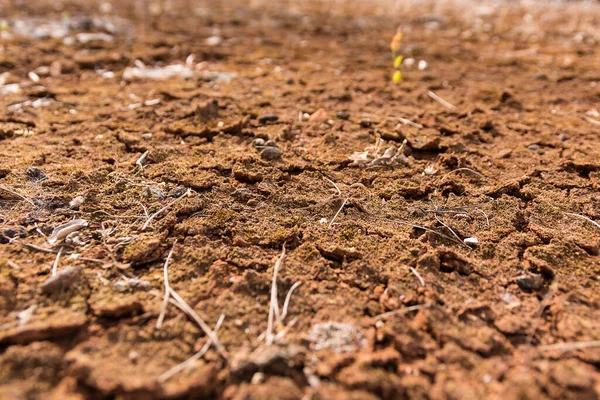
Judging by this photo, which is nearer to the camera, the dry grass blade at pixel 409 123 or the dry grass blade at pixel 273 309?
the dry grass blade at pixel 273 309

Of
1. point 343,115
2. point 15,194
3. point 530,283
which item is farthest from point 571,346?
point 15,194

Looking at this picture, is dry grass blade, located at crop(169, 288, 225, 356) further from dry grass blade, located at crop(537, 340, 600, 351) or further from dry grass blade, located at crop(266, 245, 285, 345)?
dry grass blade, located at crop(537, 340, 600, 351)

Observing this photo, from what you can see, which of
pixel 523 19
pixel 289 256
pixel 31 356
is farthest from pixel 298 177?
pixel 523 19

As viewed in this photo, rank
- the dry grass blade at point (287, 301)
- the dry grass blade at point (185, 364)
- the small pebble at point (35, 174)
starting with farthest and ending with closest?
the small pebble at point (35, 174)
the dry grass blade at point (287, 301)
the dry grass blade at point (185, 364)

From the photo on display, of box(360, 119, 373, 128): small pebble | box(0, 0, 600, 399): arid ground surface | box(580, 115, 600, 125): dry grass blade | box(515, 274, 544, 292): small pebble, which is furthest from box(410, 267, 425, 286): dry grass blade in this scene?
box(580, 115, 600, 125): dry grass blade

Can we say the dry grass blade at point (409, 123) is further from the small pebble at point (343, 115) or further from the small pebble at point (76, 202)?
the small pebble at point (76, 202)

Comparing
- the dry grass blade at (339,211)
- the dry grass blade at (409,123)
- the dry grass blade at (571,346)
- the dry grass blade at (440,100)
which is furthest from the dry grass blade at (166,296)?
the dry grass blade at (440,100)

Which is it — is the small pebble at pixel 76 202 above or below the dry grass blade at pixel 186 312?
above

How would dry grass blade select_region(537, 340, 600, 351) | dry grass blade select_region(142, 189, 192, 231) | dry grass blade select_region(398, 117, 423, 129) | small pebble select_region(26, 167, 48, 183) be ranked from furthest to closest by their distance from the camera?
dry grass blade select_region(398, 117, 423, 129)
small pebble select_region(26, 167, 48, 183)
dry grass blade select_region(142, 189, 192, 231)
dry grass blade select_region(537, 340, 600, 351)

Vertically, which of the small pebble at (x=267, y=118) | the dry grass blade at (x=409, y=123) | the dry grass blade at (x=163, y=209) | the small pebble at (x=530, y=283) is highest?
the small pebble at (x=267, y=118)
